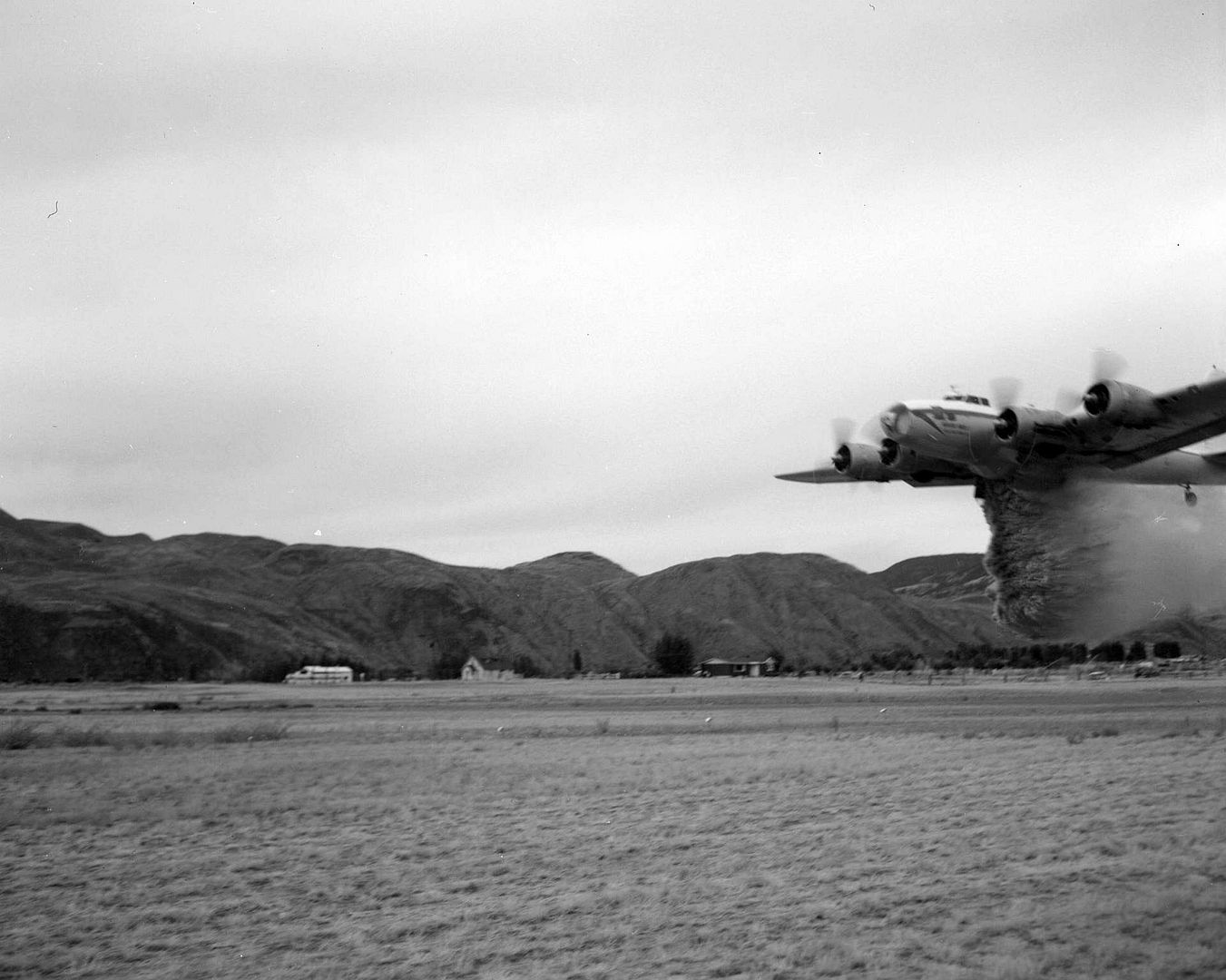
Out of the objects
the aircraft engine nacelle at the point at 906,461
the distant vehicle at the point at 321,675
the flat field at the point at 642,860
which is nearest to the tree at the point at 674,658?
the distant vehicle at the point at 321,675

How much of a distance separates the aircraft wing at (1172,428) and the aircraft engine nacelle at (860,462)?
19.1ft

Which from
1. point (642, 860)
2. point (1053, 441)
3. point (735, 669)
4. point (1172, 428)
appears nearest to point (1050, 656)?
point (735, 669)

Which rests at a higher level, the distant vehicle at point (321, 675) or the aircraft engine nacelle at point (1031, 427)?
the aircraft engine nacelle at point (1031, 427)

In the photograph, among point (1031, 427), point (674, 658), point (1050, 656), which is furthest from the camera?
point (674, 658)

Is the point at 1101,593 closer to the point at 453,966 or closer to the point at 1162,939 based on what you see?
the point at 1162,939

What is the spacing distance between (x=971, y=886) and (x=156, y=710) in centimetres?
7367

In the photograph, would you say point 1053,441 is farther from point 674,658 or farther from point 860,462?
point 674,658

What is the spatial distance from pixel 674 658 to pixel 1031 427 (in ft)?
523

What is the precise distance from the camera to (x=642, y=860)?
19406 mm

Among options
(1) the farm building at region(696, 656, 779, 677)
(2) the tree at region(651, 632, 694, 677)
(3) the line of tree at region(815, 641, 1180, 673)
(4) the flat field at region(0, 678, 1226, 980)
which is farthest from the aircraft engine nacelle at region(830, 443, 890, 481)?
(2) the tree at region(651, 632, 694, 677)

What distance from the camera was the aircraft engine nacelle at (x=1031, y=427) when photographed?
29500 mm

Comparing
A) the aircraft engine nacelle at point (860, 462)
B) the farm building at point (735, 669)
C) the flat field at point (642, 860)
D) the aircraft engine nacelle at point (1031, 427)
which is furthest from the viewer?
the farm building at point (735, 669)

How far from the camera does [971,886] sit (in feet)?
50.0

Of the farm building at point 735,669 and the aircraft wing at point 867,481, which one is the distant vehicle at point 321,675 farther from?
the aircraft wing at point 867,481
